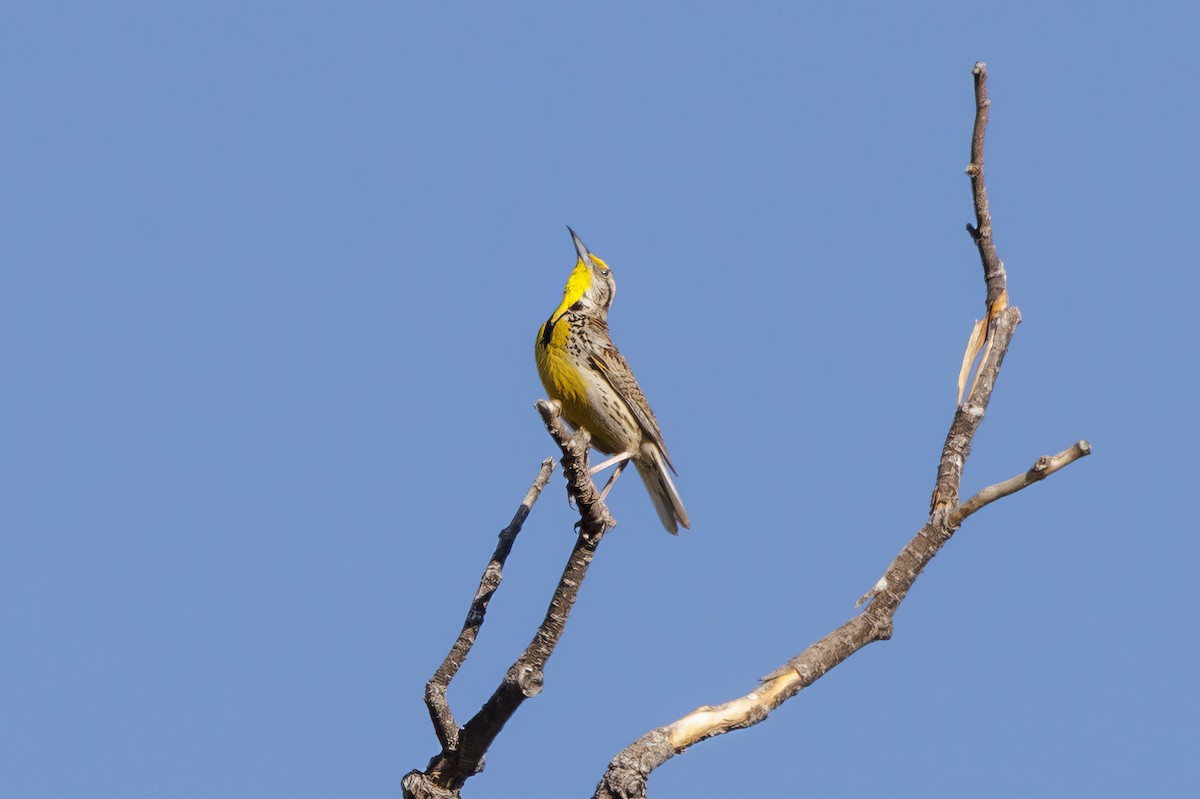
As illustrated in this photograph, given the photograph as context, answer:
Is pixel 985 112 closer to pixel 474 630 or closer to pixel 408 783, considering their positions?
pixel 474 630

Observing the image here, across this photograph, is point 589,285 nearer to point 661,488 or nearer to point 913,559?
point 661,488

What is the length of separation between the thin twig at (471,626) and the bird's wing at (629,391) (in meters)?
1.96

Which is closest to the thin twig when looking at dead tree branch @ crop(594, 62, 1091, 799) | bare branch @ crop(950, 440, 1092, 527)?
dead tree branch @ crop(594, 62, 1091, 799)

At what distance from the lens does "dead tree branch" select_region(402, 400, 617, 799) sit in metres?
5.59

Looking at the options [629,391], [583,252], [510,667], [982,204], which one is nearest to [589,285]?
[583,252]

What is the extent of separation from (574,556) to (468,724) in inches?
31.3

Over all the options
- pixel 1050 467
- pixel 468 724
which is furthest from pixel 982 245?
pixel 468 724

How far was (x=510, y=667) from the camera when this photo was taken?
5574 millimetres

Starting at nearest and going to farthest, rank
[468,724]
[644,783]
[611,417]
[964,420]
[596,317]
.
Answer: [644,783]
[468,724]
[964,420]
[611,417]
[596,317]

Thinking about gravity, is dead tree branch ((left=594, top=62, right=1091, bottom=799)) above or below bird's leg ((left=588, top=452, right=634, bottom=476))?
below

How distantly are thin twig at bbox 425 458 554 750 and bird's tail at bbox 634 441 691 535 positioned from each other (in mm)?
2053

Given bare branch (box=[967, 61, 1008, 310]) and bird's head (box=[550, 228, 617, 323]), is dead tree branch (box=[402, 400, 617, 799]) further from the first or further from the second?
bird's head (box=[550, 228, 617, 323])

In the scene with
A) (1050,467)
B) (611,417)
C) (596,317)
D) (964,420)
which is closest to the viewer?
(1050,467)

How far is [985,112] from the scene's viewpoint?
6.02 metres
